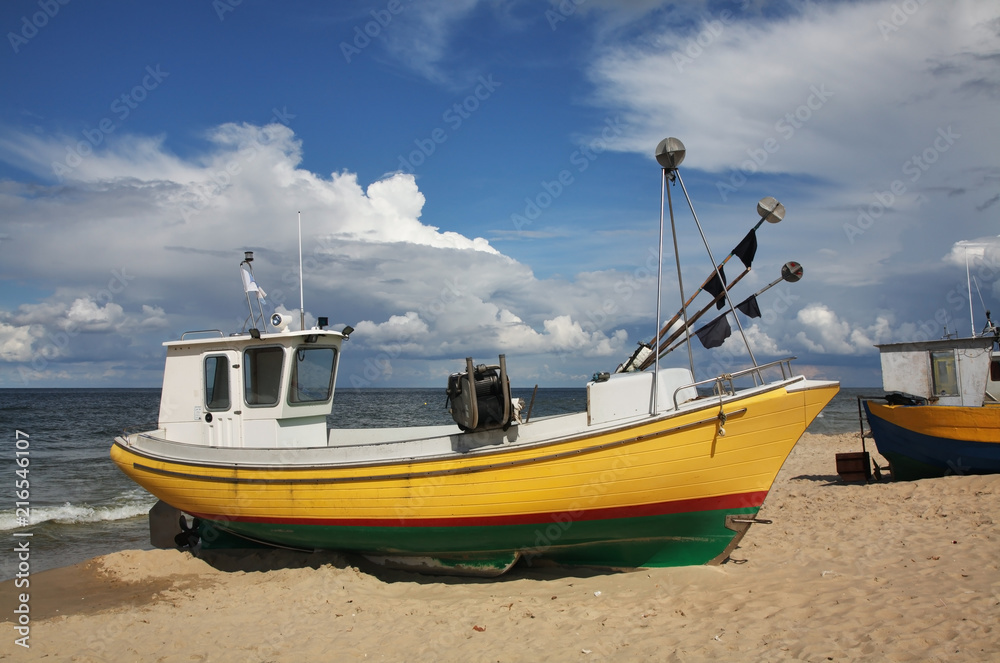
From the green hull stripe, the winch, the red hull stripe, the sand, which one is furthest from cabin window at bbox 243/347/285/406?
the winch

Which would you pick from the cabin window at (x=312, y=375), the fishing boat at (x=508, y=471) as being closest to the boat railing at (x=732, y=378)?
the fishing boat at (x=508, y=471)

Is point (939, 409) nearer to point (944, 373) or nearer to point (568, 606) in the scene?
point (944, 373)

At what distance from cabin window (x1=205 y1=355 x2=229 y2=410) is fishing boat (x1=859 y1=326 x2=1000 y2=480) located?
453 inches

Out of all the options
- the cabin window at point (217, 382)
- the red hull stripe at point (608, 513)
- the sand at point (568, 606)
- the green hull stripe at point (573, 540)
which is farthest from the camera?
the cabin window at point (217, 382)

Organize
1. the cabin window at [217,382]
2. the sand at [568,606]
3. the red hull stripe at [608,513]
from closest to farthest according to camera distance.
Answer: the sand at [568,606]
the red hull stripe at [608,513]
the cabin window at [217,382]

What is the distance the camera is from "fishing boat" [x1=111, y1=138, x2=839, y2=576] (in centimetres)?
604

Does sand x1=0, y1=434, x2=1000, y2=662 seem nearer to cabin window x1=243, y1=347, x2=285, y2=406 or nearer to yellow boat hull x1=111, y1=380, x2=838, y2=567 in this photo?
yellow boat hull x1=111, y1=380, x2=838, y2=567

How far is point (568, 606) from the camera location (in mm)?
5973

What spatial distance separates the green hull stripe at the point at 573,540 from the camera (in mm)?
6375

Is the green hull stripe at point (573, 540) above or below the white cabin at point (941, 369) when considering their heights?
below

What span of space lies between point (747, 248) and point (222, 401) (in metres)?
6.77

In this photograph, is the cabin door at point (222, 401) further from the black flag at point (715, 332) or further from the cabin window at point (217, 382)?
the black flag at point (715, 332)

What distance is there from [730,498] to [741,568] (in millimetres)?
1196

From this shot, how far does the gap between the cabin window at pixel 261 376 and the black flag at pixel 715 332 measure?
206 inches
